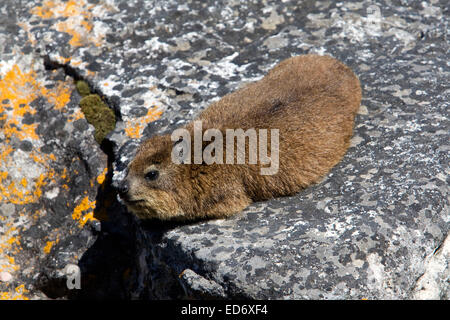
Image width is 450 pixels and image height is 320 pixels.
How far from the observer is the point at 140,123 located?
6.91m

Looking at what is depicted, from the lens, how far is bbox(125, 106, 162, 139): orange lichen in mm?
6816

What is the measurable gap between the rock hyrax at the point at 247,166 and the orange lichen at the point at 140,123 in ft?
2.81

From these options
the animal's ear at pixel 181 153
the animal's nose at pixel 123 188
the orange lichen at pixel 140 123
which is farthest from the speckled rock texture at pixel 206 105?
the animal's ear at pixel 181 153

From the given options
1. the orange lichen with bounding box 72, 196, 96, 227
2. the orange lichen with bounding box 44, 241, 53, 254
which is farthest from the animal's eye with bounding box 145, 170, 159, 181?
the orange lichen with bounding box 44, 241, 53, 254

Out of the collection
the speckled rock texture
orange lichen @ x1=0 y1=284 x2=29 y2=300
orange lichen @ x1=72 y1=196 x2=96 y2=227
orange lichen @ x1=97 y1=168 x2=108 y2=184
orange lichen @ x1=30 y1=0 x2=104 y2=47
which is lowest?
orange lichen @ x1=0 y1=284 x2=29 y2=300

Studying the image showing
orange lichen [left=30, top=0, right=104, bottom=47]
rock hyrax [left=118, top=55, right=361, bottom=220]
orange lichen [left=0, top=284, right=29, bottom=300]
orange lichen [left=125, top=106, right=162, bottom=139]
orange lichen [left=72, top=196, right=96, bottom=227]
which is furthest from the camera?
orange lichen [left=30, top=0, right=104, bottom=47]

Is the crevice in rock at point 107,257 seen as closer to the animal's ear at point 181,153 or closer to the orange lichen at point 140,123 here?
the orange lichen at point 140,123

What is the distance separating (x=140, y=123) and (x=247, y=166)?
1.89m

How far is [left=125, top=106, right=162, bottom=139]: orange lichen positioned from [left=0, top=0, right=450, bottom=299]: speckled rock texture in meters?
0.02

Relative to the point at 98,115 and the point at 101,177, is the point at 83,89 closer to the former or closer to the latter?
the point at 98,115

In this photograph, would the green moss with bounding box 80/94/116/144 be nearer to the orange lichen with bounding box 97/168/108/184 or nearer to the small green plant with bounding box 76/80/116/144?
the small green plant with bounding box 76/80/116/144

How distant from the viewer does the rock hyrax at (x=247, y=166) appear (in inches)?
224

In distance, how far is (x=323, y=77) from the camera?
21.1 feet

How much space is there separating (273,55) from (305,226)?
3615 millimetres
